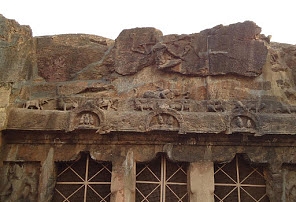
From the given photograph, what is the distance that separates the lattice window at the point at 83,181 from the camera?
7.41 metres

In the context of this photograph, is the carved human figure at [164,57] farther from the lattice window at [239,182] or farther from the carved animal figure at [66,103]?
the lattice window at [239,182]

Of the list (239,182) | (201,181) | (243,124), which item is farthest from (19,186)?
(243,124)

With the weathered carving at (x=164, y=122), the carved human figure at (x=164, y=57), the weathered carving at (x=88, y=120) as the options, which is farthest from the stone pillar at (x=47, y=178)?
the carved human figure at (x=164, y=57)

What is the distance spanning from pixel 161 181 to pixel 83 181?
1.56m

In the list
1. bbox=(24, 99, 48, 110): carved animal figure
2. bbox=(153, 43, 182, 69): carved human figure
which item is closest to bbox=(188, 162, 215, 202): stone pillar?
bbox=(153, 43, 182, 69): carved human figure

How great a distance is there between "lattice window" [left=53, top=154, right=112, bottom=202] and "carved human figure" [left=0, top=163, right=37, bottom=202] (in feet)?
1.53

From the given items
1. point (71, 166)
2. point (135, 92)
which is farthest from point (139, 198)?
point (135, 92)

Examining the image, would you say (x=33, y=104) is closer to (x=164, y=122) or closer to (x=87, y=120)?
(x=87, y=120)

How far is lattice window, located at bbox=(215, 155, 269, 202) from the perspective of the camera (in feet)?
24.3

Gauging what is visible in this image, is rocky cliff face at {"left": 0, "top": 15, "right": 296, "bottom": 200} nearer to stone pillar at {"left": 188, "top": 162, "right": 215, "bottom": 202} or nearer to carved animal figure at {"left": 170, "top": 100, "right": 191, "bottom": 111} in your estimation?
carved animal figure at {"left": 170, "top": 100, "right": 191, "bottom": 111}

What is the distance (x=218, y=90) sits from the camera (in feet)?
26.4

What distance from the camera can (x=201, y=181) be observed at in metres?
7.17

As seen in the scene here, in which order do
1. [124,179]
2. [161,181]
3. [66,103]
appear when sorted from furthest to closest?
1. [66,103]
2. [161,181]
3. [124,179]

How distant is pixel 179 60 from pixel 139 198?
3071mm
